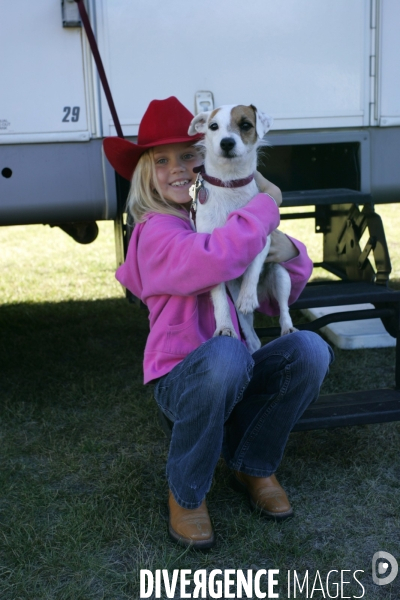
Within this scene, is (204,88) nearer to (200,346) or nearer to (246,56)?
(246,56)

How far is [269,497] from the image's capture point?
247 centimetres

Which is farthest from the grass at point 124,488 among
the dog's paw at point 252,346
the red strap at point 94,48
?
the red strap at point 94,48

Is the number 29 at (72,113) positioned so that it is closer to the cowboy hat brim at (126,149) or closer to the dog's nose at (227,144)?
the cowboy hat brim at (126,149)

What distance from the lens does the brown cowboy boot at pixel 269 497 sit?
8.05 ft

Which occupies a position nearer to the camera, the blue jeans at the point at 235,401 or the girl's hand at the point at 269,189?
the blue jeans at the point at 235,401

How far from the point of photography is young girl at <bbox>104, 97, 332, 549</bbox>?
2270 millimetres

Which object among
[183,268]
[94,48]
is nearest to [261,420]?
[183,268]

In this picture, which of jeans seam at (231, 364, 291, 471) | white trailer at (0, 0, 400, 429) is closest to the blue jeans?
jeans seam at (231, 364, 291, 471)

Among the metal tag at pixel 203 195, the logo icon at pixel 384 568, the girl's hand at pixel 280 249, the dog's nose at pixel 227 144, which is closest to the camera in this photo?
the logo icon at pixel 384 568

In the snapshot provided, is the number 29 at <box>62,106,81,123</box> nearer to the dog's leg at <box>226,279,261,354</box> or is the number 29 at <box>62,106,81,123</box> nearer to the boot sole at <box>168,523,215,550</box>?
the dog's leg at <box>226,279,261,354</box>

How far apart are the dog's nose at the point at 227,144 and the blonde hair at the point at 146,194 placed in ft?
1.02

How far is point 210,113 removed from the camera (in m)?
2.53

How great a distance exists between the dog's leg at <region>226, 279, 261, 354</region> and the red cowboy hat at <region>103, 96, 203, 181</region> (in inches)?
22.6

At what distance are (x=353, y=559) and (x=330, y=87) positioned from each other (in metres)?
2.09
